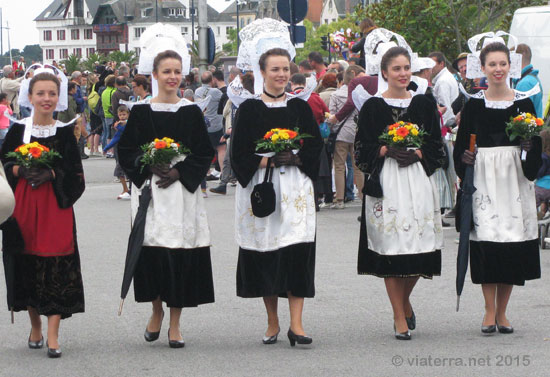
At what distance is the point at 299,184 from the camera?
7.57 metres

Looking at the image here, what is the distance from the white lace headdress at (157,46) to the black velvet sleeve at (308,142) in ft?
2.70

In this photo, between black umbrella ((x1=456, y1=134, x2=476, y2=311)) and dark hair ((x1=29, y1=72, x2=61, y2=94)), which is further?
black umbrella ((x1=456, y1=134, x2=476, y2=311))

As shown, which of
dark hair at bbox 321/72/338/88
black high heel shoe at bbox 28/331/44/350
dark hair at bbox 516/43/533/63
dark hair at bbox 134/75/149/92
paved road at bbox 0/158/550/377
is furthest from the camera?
dark hair at bbox 321/72/338/88

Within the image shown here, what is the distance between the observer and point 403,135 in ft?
24.8

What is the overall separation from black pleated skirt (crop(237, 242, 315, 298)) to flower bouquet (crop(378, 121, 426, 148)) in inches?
34.4

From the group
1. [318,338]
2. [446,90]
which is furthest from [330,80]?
[318,338]

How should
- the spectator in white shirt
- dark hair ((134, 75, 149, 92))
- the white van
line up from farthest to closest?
the white van → dark hair ((134, 75, 149, 92)) → the spectator in white shirt

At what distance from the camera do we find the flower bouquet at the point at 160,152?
7426 mm

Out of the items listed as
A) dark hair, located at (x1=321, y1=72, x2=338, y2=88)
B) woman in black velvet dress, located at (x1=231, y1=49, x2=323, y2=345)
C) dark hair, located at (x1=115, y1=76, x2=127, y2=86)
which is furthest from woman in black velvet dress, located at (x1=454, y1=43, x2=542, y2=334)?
dark hair, located at (x1=115, y1=76, x2=127, y2=86)

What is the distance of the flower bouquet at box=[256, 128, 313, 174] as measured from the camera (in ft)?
24.3

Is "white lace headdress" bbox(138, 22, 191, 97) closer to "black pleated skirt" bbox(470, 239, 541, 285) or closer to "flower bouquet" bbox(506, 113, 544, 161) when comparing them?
"flower bouquet" bbox(506, 113, 544, 161)

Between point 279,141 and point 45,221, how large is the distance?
1617 mm

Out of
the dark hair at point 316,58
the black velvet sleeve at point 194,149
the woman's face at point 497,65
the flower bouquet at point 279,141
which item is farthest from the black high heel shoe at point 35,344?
the dark hair at point 316,58

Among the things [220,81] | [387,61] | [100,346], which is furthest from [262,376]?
[220,81]
